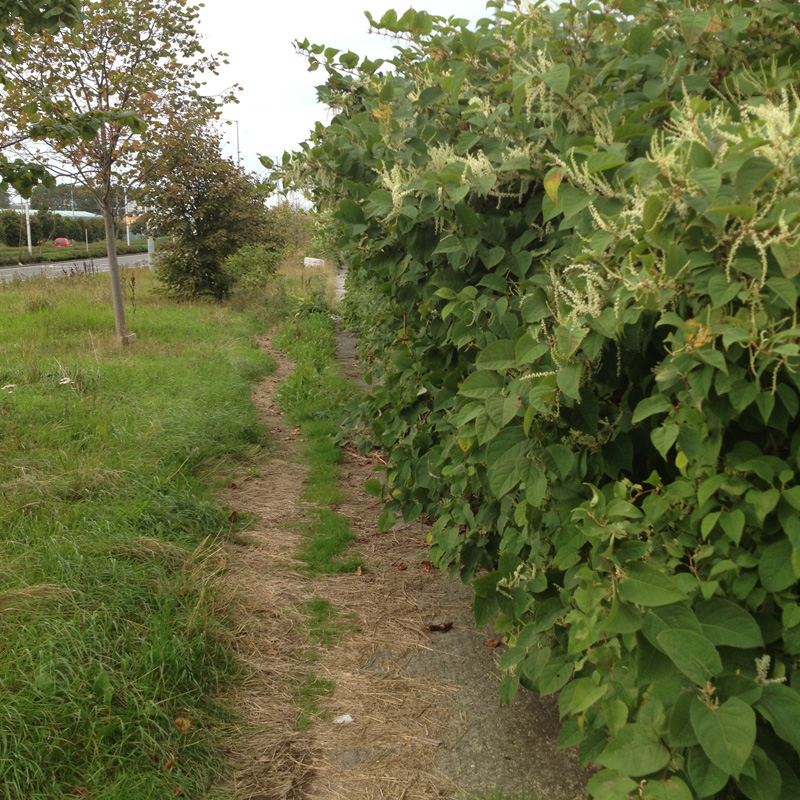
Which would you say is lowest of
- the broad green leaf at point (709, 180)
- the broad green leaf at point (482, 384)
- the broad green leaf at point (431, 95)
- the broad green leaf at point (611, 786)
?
the broad green leaf at point (611, 786)

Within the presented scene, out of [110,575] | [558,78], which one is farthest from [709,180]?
[110,575]

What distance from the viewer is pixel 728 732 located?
1.14 m

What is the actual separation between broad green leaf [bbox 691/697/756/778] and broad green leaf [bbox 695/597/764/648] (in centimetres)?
11

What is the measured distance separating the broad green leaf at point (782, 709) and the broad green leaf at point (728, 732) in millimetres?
68

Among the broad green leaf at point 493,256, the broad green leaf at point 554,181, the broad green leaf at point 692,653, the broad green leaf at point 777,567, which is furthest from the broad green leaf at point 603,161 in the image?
the broad green leaf at point 692,653

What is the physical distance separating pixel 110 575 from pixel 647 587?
2.68 meters

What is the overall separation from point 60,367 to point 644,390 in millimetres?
6348

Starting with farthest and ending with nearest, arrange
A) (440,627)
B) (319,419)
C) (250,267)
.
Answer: (250,267) → (319,419) → (440,627)

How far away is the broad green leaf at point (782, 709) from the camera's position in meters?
1.16

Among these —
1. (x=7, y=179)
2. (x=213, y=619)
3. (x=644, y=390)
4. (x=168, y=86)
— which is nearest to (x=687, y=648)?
(x=644, y=390)

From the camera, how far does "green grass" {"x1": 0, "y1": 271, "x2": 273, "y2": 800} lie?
2398 mm

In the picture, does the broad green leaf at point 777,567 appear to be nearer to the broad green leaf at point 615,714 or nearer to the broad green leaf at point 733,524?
the broad green leaf at point 733,524

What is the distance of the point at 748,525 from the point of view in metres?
1.32

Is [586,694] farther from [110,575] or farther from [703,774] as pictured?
[110,575]
